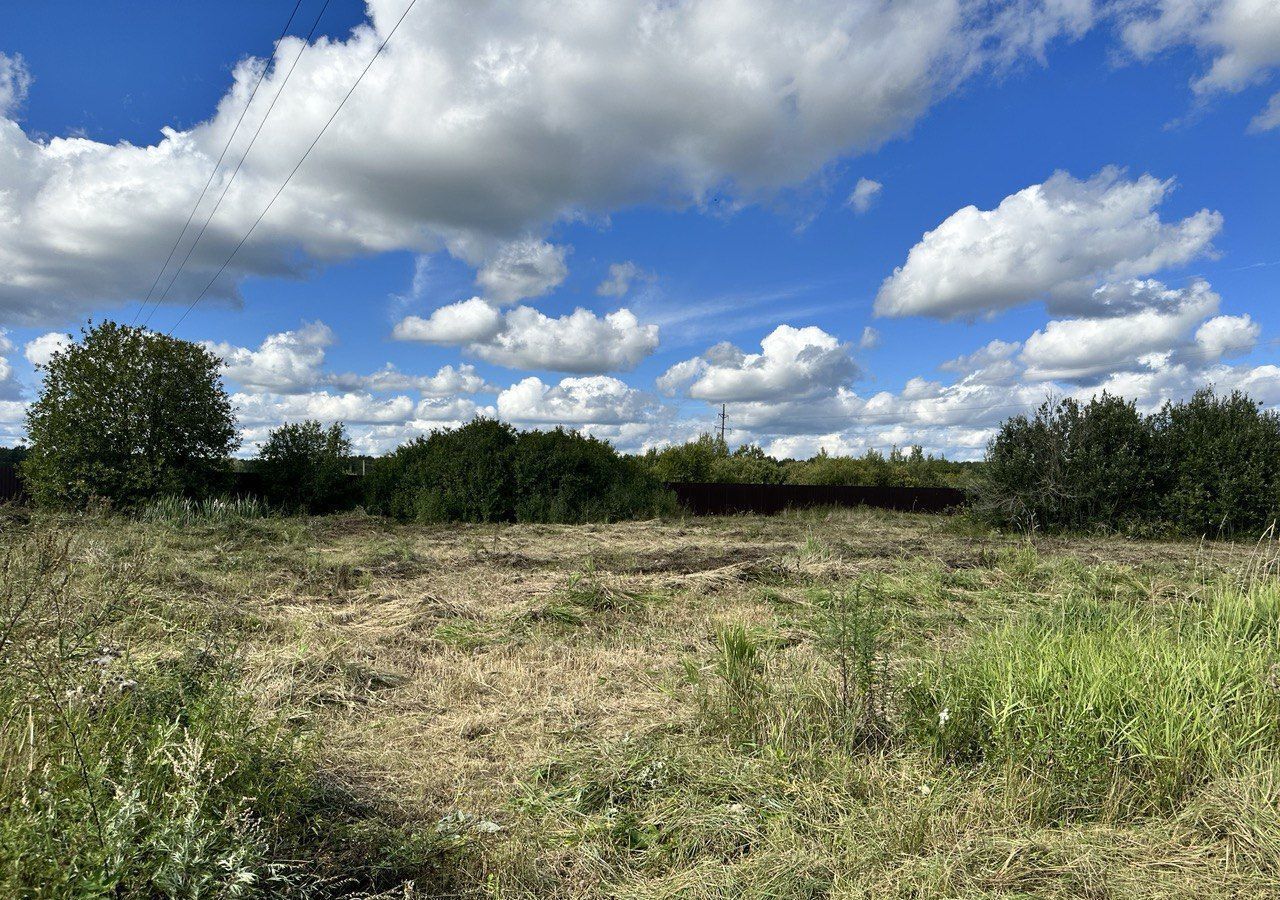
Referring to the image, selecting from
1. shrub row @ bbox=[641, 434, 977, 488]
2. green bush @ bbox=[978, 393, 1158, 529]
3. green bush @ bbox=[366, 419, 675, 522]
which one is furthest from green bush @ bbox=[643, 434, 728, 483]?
green bush @ bbox=[978, 393, 1158, 529]

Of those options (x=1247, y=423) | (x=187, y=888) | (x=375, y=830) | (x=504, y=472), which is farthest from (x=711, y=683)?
(x=1247, y=423)

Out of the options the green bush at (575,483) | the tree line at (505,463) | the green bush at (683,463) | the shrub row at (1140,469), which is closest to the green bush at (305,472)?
the tree line at (505,463)

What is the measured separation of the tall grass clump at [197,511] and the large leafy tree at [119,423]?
0.54 meters

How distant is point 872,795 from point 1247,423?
17209 mm

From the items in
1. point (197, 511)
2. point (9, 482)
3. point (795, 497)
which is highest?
point (9, 482)

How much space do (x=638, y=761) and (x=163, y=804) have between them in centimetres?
179

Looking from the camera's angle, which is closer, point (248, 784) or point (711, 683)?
point (248, 784)

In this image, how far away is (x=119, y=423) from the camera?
14.8m

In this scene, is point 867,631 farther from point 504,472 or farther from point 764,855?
point 504,472

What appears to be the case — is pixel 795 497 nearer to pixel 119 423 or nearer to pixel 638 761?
pixel 119 423

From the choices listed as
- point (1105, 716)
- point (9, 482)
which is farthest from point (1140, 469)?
point (9, 482)

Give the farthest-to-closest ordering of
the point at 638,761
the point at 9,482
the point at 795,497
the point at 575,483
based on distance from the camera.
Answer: the point at 795,497
the point at 9,482
the point at 575,483
the point at 638,761

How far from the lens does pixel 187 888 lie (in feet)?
6.18

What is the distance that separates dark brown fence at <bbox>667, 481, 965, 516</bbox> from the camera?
20641 mm
